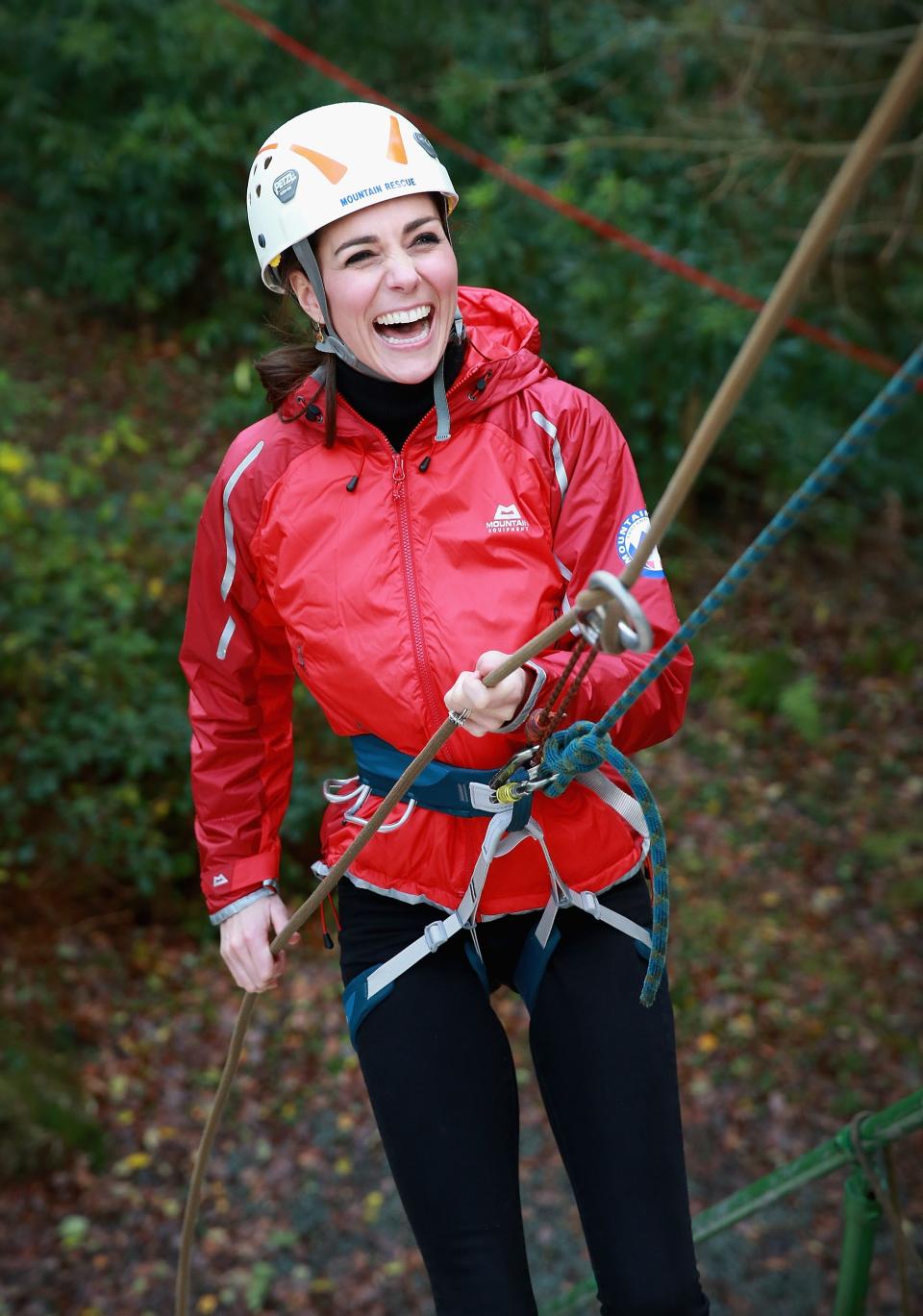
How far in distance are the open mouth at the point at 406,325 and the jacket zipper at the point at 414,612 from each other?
265 millimetres

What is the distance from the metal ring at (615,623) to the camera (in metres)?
1.53

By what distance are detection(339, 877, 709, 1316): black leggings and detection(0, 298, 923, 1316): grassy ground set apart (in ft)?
7.64

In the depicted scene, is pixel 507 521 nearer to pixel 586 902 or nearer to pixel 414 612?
pixel 414 612

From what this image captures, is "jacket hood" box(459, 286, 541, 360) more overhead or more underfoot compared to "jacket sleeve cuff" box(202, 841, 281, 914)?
more overhead

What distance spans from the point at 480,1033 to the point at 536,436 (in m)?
1.05

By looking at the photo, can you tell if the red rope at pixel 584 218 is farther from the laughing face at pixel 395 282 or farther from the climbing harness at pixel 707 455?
the climbing harness at pixel 707 455

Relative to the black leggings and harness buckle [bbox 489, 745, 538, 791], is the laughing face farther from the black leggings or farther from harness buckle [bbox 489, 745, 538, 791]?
the black leggings

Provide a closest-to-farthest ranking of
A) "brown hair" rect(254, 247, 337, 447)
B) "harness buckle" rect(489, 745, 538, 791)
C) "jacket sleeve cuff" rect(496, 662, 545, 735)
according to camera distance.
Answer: "jacket sleeve cuff" rect(496, 662, 545, 735) → "harness buckle" rect(489, 745, 538, 791) → "brown hair" rect(254, 247, 337, 447)

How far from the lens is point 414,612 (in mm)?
Answer: 2033

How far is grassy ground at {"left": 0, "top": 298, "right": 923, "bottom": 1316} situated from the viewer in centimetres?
412

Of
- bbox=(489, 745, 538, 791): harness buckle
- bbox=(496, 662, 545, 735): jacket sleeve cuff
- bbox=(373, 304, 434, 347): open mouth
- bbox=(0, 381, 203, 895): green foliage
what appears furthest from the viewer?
bbox=(0, 381, 203, 895): green foliage

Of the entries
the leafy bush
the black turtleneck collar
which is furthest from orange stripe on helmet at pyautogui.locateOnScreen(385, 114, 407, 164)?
the leafy bush

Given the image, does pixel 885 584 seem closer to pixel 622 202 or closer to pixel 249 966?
pixel 622 202

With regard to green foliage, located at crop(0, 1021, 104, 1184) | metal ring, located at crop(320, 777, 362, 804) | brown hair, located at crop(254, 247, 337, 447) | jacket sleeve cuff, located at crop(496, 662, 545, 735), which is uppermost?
brown hair, located at crop(254, 247, 337, 447)
